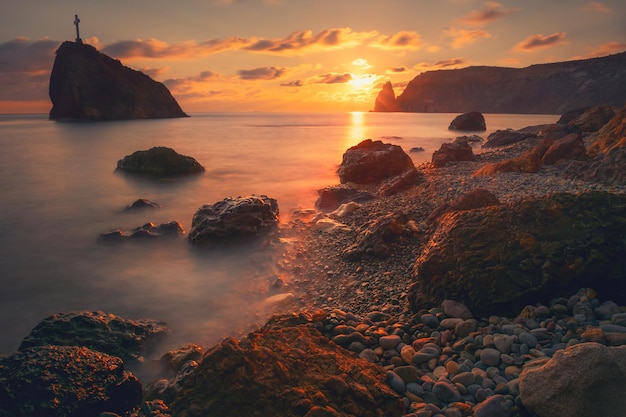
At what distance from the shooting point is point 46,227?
36.7 feet

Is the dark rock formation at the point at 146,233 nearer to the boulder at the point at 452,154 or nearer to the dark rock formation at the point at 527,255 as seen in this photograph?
the dark rock formation at the point at 527,255

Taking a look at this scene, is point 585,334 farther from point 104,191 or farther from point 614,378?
point 104,191

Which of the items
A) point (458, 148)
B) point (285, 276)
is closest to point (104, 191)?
point (285, 276)

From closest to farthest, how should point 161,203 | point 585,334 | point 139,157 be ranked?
point 585,334 → point 161,203 → point 139,157

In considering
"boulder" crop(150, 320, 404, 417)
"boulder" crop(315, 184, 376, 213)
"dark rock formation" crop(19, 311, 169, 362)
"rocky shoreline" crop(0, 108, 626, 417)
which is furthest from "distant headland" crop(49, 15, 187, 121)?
"boulder" crop(150, 320, 404, 417)

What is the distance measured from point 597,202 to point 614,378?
116 inches

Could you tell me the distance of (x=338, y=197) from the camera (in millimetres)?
11914

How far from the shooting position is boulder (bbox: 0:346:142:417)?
3.44m

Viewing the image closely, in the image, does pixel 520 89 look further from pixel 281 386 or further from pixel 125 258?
pixel 281 386

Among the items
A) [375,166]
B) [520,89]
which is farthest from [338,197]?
[520,89]

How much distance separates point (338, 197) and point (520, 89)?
156 m

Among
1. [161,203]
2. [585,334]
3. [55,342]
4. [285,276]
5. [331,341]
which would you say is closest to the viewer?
[585,334]

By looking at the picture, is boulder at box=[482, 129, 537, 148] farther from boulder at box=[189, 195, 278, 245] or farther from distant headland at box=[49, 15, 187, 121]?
distant headland at box=[49, 15, 187, 121]

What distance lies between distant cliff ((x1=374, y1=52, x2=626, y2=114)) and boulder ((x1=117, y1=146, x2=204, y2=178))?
10958 centimetres
